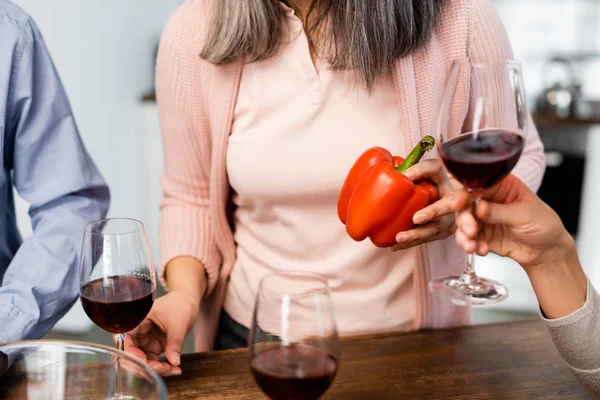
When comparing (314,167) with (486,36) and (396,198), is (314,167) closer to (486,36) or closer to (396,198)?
(396,198)

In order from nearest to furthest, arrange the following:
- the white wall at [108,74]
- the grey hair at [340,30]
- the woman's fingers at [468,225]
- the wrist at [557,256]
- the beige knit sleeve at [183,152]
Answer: the woman's fingers at [468,225] < the wrist at [557,256] < the grey hair at [340,30] < the beige knit sleeve at [183,152] < the white wall at [108,74]

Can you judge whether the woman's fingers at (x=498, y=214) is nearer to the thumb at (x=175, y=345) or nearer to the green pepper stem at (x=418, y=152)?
the green pepper stem at (x=418, y=152)

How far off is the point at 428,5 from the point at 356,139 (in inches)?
10.2

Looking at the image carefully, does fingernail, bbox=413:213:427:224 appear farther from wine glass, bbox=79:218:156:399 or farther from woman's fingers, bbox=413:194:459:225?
wine glass, bbox=79:218:156:399

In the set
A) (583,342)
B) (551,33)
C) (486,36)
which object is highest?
(486,36)

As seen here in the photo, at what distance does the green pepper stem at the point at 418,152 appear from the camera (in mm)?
1005

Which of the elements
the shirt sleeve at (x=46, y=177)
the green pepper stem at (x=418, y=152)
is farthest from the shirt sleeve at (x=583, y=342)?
the shirt sleeve at (x=46, y=177)

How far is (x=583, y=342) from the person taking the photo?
3.02 ft

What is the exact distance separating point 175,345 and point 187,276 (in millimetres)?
256

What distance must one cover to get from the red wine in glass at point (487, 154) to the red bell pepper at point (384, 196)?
0.16 meters

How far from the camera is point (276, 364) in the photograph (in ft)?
2.17

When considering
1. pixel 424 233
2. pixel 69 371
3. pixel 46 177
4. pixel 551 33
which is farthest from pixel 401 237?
pixel 551 33

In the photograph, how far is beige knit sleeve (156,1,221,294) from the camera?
1.29 meters

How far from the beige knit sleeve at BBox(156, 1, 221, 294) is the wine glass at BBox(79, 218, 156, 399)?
1.50 feet
